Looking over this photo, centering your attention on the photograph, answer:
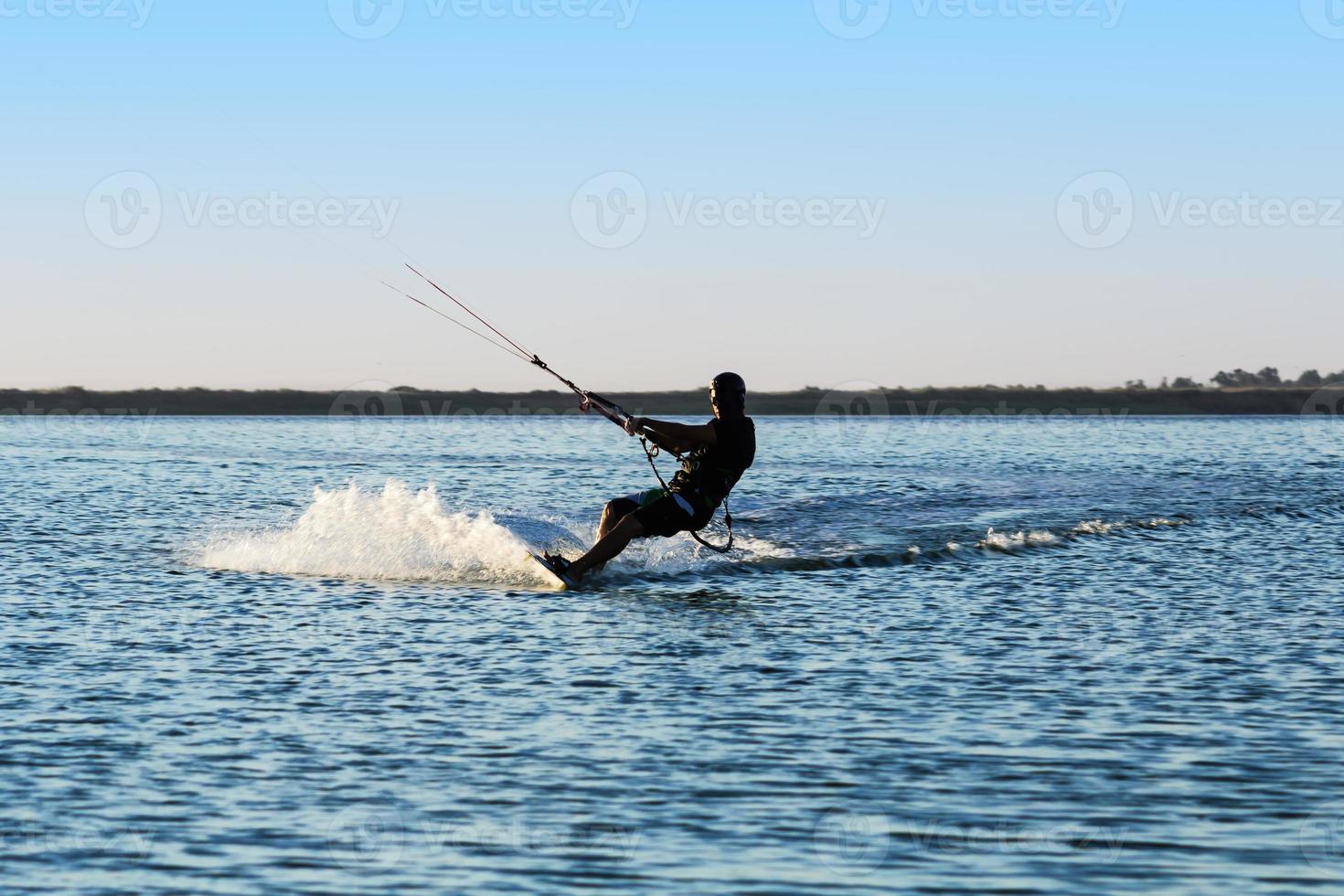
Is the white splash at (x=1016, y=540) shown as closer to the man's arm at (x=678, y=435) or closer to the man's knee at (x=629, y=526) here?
the man's arm at (x=678, y=435)

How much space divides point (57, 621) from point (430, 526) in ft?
20.0

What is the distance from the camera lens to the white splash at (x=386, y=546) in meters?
18.4

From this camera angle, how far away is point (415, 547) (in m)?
19.5

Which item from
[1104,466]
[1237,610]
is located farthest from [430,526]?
[1104,466]

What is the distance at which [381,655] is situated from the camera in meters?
12.6

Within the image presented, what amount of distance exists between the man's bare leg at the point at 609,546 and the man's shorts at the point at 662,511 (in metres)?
0.09

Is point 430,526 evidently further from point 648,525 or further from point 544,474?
point 544,474

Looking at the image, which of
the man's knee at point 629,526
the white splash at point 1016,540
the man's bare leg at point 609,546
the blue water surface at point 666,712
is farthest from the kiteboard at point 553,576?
the white splash at point 1016,540

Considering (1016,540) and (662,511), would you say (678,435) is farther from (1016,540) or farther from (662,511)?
(1016,540)

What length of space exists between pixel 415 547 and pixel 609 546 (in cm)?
361

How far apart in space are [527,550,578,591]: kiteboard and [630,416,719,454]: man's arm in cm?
183

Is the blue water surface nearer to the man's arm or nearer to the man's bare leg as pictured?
the man's bare leg

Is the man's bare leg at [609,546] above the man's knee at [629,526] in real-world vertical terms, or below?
below

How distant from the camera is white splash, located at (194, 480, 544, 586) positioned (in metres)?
18.4
